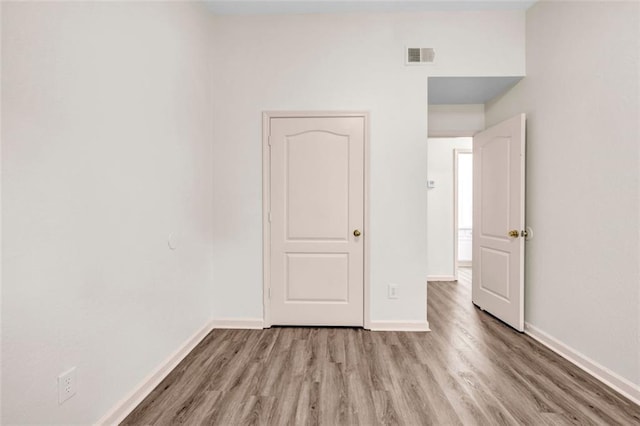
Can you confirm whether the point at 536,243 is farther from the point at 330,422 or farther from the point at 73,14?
the point at 73,14

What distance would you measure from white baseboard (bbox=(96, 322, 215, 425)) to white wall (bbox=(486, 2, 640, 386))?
3.05m

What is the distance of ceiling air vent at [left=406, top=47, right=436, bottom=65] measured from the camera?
9.87 feet

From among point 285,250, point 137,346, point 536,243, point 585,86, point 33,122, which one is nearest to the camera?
point 33,122

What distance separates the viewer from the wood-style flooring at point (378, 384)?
1800mm

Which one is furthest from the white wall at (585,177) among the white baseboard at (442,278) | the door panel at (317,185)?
the white baseboard at (442,278)

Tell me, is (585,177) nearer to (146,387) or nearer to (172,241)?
(172,241)

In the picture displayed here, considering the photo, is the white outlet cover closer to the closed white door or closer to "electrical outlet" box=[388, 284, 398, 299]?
the closed white door

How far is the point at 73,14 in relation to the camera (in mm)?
1472

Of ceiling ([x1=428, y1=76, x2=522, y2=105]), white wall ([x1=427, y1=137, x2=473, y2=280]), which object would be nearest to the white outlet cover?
ceiling ([x1=428, y1=76, x2=522, y2=105])

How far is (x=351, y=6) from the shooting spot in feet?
9.59

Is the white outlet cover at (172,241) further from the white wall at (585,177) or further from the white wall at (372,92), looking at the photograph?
the white wall at (585,177)

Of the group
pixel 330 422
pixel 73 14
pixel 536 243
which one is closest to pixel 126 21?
pixel 73 14

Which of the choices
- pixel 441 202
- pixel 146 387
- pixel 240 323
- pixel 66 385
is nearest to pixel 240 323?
pixel 240 323

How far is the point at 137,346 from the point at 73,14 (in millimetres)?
1817
